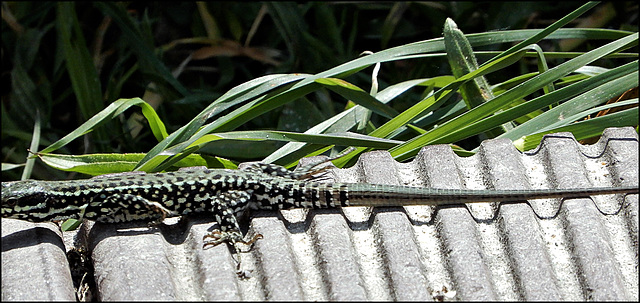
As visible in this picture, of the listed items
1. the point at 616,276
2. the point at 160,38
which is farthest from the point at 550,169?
the point at 160,38

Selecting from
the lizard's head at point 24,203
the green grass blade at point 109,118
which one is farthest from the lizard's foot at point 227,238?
the green grass blade at point 109,118

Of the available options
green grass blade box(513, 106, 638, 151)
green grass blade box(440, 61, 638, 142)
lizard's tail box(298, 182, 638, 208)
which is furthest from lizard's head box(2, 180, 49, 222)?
green grass blade box(513, 106, 638, 151)

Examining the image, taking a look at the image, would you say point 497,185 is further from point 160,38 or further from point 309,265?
point 160,38

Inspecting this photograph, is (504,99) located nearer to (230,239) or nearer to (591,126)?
(591,126)

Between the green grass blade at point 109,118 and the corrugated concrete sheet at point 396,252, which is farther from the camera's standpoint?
the green grass blade at point 109,118

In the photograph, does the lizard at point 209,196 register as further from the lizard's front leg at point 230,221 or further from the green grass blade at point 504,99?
the green grass blade at point 504,99

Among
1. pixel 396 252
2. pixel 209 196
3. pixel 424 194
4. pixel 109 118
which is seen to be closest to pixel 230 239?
pixel 209 196
